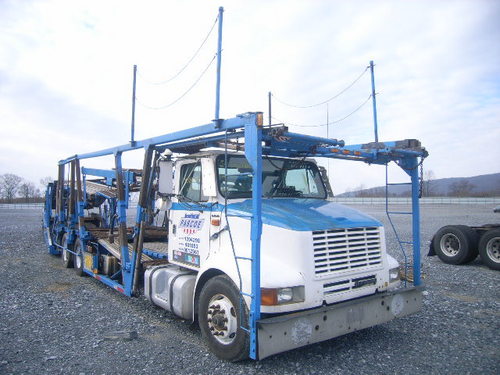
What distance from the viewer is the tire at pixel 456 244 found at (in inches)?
420

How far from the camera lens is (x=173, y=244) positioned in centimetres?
620

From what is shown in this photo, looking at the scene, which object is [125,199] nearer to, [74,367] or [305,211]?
[74,367]

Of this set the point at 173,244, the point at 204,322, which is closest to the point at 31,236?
the point at 173,244

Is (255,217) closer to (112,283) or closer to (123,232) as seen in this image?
(123,232)

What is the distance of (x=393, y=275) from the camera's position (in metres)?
5.34

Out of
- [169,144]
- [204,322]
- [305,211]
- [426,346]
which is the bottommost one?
[426,346]

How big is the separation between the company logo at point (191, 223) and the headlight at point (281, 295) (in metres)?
1.76

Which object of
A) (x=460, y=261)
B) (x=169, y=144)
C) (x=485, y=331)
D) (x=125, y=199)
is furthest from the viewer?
(x=460, y=261)

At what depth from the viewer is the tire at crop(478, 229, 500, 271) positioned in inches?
398

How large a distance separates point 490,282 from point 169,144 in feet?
25.7

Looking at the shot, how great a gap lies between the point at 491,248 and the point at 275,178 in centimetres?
772

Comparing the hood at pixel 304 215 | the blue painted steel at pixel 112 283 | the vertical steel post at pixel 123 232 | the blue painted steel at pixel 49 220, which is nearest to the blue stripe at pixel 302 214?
the hood at pixel 304 215

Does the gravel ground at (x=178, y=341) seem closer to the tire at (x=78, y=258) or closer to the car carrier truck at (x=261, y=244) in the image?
the car carrier truck at (x=261, y=244)

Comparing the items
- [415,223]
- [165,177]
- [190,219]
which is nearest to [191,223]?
Result: [190,219]
